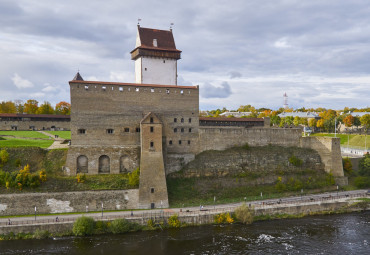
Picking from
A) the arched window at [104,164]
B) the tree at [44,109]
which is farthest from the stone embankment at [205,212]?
the tree at [44,109]

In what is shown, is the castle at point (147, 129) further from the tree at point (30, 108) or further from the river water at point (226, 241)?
the tree at point (30, 108)

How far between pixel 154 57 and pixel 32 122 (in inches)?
875

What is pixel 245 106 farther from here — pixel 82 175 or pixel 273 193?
pixel 82 175

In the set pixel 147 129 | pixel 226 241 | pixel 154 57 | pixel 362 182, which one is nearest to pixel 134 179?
pixel 147 129

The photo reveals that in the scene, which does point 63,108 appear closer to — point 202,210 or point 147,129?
point 147,129

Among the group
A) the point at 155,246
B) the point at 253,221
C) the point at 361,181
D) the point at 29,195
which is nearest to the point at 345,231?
the point at 253,221

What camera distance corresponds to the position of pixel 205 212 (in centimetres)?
2761

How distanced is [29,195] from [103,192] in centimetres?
597

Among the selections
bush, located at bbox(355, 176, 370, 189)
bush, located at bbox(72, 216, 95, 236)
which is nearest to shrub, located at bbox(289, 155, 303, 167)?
bush, located at bbox(355, 176, 370, 189)

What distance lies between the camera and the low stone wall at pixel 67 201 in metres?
26.0

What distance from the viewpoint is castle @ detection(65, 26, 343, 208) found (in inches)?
1206

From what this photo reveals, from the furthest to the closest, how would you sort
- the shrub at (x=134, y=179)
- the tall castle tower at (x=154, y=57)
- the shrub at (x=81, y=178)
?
the tall castle tower at (x=154, y=57) < the shrub at (x=134, y=179) < the shrub at (x=81, y=178)

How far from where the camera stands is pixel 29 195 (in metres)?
26.5

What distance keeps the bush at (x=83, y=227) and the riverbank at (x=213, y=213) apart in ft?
2.32
